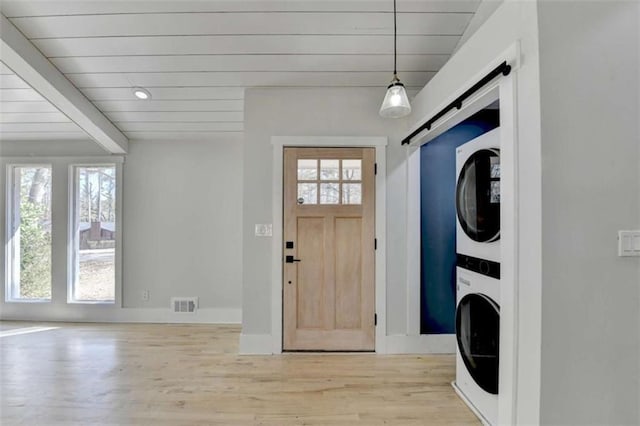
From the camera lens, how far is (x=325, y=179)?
2953 millimetres

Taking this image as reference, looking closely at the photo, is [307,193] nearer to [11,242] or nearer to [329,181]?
[329,181]

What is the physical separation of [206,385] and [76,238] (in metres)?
2.90

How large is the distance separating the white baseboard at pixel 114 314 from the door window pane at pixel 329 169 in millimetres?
2099

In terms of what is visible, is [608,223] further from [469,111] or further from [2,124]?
[2,124]

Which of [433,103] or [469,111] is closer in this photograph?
[469,111]

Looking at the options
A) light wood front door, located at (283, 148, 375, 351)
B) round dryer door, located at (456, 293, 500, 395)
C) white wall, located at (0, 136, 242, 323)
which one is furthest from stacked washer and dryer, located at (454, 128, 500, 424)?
white wall, located at (0, 136, 242, 323)

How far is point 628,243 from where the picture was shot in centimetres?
132

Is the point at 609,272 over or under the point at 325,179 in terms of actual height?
under

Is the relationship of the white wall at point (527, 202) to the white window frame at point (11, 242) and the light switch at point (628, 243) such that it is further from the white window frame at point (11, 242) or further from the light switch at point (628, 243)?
the white window frame at point (11, 242)

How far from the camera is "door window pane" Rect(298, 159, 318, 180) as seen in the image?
2.96m

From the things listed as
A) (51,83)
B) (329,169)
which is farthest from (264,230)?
(51,83)

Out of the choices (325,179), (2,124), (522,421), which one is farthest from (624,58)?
(2,124)

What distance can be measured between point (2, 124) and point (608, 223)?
557 centimetres

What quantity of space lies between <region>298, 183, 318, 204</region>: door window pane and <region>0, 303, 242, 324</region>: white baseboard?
1.81 metres
